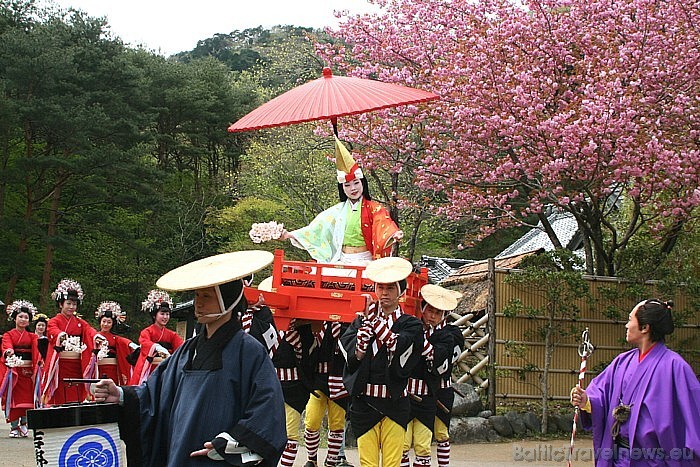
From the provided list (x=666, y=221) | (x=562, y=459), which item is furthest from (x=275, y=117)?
(x=666, y=221)

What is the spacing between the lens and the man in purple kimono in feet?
17.3

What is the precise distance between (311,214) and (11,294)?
9.45 m

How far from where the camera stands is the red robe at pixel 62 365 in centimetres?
1088

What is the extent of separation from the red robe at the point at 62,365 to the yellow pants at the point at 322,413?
349cm

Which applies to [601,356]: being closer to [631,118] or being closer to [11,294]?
[631,118]

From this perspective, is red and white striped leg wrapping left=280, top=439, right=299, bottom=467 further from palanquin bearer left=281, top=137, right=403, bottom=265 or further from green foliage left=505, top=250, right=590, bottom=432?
green foliage left=505, top=250, right=590, bottom=432

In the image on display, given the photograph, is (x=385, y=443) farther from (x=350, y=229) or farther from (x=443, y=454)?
(x=350, y=229)

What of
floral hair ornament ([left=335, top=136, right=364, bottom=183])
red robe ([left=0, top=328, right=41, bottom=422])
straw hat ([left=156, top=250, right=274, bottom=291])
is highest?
floral hair ornament ([left=335, top=136, right=364, bottom=183])

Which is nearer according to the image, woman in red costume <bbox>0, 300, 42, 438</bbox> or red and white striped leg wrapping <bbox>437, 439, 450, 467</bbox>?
red and white striped leg wrapping <bbox>437, 439, 450, 467</bbox>

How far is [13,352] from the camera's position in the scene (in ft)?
39.4

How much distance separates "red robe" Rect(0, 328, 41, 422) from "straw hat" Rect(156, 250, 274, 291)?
846cm

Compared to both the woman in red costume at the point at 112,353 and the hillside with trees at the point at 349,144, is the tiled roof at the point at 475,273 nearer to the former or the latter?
the hillside with trees at the point at 349,144

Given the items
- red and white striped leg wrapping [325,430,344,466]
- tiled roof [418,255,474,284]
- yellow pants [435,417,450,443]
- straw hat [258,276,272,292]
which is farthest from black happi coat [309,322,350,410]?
tiled roof [418,255,474,284]

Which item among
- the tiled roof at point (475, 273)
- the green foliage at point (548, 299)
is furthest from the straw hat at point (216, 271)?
the tiled roof at point (475, 273)
